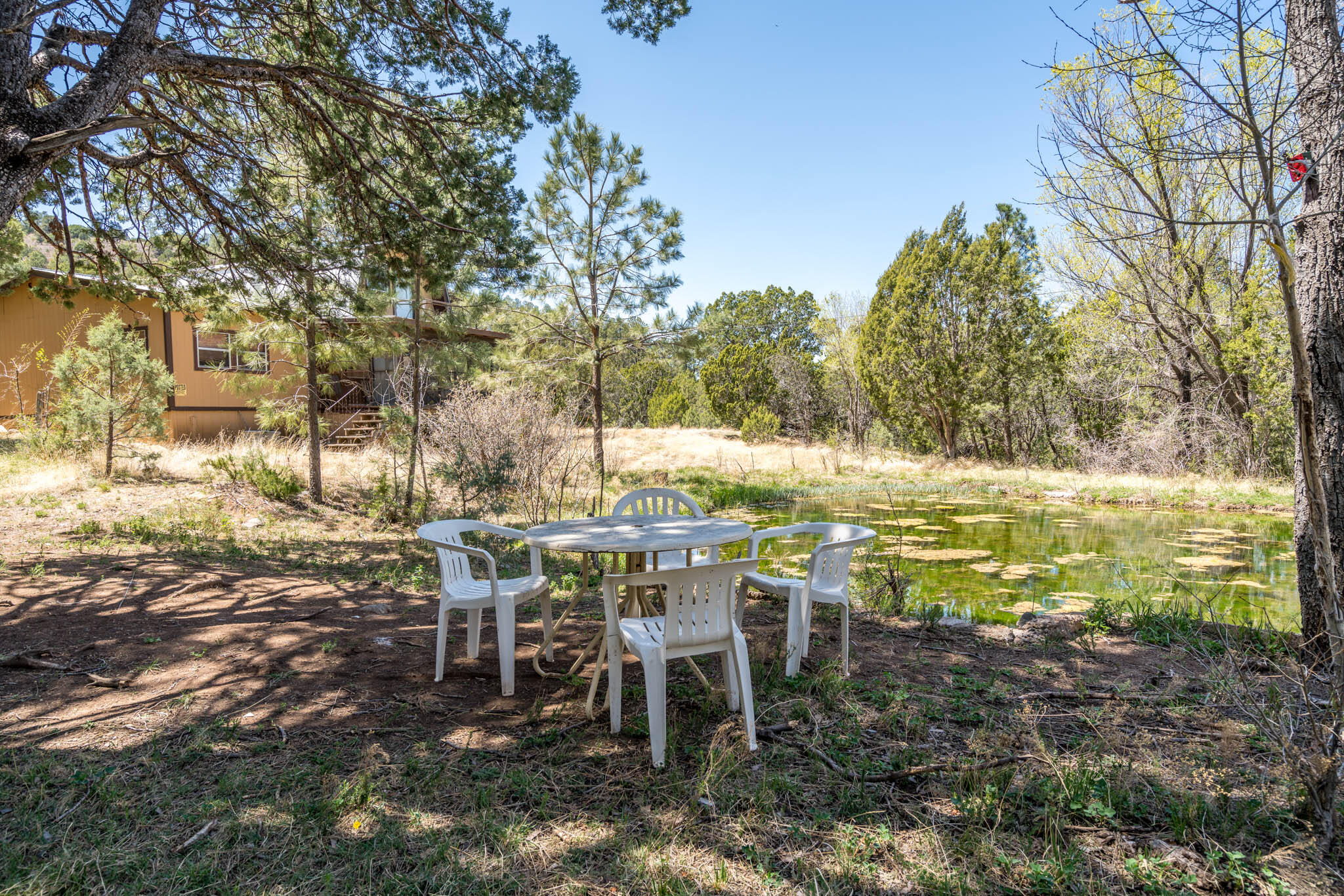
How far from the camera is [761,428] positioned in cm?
2172

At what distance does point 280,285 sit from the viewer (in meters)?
5.98

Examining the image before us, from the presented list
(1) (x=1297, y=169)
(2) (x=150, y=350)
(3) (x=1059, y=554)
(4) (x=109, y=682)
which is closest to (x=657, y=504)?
(4) (x=109, y=682)

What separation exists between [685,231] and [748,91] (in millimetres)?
4128

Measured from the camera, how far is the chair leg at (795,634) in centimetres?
340

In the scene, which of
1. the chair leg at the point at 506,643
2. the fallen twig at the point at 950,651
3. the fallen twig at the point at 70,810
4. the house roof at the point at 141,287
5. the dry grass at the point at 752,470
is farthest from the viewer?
the dry grass at the point at 752,470

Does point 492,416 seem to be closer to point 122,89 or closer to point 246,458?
point 246,458

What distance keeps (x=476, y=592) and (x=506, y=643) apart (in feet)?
1.34

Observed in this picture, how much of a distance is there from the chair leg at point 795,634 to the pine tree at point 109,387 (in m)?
9.65

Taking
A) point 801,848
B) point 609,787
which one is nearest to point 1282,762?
point 801,848

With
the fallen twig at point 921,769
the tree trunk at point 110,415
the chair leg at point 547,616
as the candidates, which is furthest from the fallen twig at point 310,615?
the tree trunk at point 110,415

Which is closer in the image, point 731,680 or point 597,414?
point 731,680

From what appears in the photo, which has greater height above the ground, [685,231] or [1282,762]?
[685,231]

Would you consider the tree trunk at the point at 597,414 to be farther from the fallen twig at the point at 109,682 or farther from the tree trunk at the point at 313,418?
the fallen twig at the point at 109,682

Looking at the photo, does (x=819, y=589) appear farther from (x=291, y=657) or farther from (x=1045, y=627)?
(x=291, y=657)
